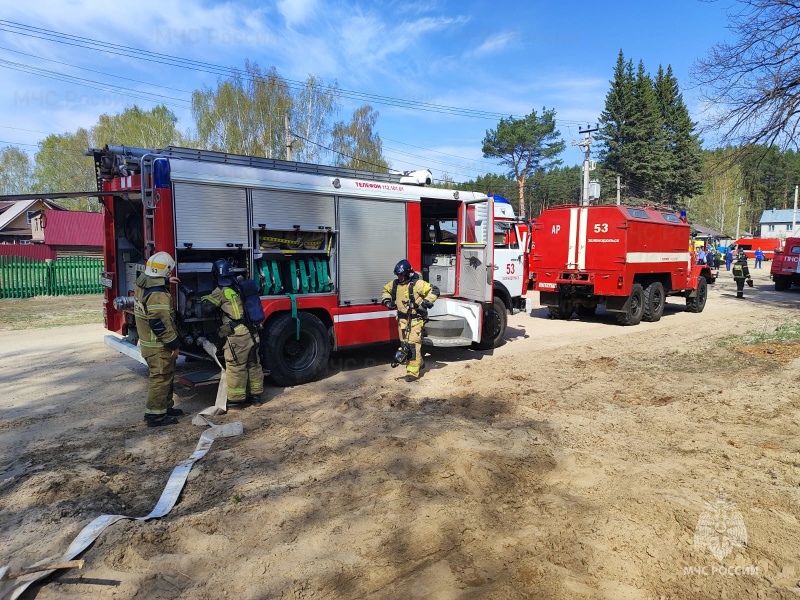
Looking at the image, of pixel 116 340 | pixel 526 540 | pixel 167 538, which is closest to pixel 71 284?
pixel 116 340

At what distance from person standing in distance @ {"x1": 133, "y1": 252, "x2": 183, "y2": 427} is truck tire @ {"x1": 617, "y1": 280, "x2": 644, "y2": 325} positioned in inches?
418

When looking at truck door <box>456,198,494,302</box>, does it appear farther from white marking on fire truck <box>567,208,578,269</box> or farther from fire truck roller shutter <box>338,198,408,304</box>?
white marking on fire truck <box>567,208,578,269</box>

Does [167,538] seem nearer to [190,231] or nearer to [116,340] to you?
[190,231]

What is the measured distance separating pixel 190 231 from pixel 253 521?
3679 millimetres

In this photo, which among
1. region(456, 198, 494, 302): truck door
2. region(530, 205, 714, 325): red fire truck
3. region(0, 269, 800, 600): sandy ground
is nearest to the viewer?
region(0, 269, 800, 600): sandy ground

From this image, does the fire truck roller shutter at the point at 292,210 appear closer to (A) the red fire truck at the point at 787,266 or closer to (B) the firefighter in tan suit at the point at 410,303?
(B) the firefighter in tan suit at the point at 410,303

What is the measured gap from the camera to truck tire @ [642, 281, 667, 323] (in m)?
13.8

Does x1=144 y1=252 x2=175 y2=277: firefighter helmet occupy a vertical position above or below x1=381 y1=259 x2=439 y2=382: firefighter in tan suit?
above

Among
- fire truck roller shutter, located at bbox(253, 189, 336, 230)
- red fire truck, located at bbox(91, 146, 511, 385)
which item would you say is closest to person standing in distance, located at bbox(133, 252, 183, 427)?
red fire truck, located at bbox(91, 146, 511, 385)

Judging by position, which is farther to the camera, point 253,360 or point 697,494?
point 253,360

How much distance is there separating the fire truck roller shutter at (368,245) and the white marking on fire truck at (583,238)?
653 cm

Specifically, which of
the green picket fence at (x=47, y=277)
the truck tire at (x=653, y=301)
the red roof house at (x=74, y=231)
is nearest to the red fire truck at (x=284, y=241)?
the truck tire at (x=653, y=301)

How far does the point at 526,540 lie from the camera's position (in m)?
3.34

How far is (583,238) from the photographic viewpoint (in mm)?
13195
